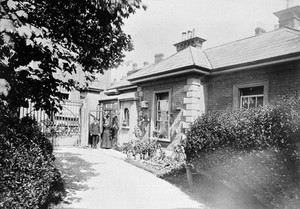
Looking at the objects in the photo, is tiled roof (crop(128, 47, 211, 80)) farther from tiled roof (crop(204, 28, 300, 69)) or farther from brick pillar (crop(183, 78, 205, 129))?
brick pillar (crop(183, 78, 205, 129))

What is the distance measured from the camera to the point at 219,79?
9.52 metres

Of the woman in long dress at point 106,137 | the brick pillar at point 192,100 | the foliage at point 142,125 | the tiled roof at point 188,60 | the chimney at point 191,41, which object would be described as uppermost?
the chimney at point 191,41

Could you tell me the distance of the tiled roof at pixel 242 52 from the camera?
801 centimetres

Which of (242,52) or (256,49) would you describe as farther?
(242,52)

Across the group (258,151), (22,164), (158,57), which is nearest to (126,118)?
(158,57)

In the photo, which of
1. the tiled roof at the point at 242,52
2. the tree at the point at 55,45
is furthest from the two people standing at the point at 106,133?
the tree at the point at 55,45

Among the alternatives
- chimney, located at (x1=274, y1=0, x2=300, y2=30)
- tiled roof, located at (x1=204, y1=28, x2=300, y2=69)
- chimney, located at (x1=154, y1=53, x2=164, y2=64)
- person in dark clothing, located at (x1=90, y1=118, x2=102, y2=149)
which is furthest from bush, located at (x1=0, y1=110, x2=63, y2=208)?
chimney, located at (x1=154, y1=53, x2=164, y2=64)

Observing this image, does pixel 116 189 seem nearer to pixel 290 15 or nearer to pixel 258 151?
pixel 258 151

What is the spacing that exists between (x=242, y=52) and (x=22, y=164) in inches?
353

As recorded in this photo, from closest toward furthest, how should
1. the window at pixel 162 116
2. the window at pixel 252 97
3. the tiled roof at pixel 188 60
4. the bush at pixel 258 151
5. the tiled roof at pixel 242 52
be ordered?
the bush at pixel 258 151, the tiled roof at pixel 242 52, the window at pixel 252 97, the tiled roof at pixel 188 60, the window at pixel 162 116

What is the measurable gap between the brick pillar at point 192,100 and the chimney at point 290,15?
5.35m

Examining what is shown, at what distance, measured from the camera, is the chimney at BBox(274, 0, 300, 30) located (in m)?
10.3

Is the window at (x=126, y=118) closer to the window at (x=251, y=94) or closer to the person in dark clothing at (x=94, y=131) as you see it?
the person in dark clothing at (x=94, y=131)

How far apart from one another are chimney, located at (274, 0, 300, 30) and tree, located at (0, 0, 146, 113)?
829 cm
